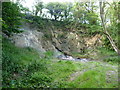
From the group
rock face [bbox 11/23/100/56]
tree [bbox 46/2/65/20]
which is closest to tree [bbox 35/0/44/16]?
tree [bbox 46/2/65/20]

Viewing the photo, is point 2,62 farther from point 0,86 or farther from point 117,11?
point 117,11

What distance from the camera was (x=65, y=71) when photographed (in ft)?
17.0

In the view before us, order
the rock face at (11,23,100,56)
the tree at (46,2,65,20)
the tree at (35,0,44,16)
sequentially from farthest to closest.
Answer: the tree at (46,2,65,20)
the tree at (35,0,44,16)
the rock face at (11,23,100,56)

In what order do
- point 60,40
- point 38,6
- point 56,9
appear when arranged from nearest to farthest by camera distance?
point 60,40 < point 38,6 < point 56,9

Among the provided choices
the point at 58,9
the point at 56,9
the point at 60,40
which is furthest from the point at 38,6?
the point at 60,40

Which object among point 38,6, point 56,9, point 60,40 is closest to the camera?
point 60,40

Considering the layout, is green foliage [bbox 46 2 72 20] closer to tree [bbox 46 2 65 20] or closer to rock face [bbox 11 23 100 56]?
tree [bbox 46 2 65 20]

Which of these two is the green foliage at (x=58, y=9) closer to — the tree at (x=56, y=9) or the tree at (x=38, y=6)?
the tree at (x=56, y=9)

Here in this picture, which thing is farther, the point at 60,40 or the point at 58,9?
the point at 58,9

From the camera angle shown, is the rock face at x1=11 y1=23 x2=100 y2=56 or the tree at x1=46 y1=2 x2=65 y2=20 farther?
the tree at x1=46 y1=2 x2=65 y2=20

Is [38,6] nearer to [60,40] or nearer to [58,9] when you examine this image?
[58,9]

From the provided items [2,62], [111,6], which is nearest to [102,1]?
[111,6]

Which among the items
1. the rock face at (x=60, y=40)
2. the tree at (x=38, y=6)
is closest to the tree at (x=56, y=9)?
the tree at (x=38, y=6)

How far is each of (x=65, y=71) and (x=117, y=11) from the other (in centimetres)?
381
